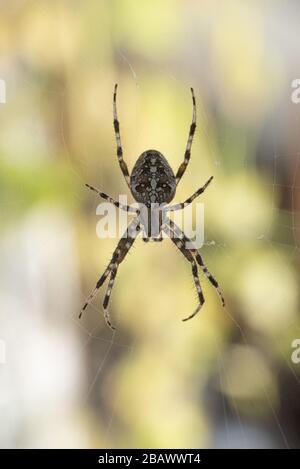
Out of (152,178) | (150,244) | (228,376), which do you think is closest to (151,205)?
(152,178)

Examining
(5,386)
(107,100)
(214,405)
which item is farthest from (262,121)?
(5,386)

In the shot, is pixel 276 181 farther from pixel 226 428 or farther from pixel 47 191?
pixel 226 428

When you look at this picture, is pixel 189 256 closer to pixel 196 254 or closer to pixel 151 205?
pixel 196 254

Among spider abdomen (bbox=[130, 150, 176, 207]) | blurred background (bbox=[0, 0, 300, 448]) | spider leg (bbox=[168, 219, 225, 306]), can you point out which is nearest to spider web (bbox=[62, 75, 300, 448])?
blurred background (bbox=[0, 0, 300, 448])

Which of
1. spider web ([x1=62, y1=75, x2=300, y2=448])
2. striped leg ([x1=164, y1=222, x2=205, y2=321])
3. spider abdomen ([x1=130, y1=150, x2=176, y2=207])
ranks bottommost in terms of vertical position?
spider web ([x1=62, y1=75, x2=300, y2=448])

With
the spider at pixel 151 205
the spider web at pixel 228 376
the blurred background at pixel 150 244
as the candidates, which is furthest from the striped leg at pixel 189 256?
the spider web at pixel 228 376

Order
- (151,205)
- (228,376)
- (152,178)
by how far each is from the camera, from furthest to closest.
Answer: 1. (228,376)
2. (151,205)
3. (152,178)

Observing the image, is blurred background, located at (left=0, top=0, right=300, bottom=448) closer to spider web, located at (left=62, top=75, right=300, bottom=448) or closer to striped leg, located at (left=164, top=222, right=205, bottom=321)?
spider web, located at (left=62, top=75, right=300, bottom=448)
